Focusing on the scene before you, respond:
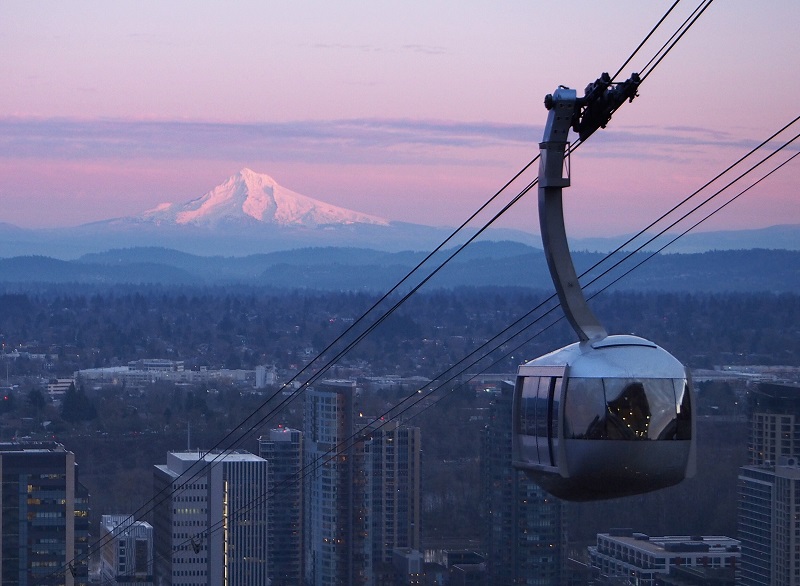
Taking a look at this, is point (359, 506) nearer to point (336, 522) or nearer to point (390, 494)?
point (336, 522)

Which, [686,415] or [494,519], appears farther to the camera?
[494,519]

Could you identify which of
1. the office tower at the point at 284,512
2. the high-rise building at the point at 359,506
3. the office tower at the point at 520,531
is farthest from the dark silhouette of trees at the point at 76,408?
the office tower at the point at 520,531

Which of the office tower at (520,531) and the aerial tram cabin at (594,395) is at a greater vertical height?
the aerial tram cabin at (594,395)

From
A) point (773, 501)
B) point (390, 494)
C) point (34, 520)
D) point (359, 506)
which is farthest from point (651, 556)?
point (34, 520)

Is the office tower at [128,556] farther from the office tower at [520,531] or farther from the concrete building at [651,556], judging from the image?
the concrete building at [651,556]

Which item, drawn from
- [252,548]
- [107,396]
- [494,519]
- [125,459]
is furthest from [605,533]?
[107,396]

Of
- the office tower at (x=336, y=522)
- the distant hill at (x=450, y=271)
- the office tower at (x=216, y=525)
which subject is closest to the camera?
the office tower at (x=216, y=525)

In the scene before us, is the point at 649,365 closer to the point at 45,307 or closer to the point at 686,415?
the point at 686,415

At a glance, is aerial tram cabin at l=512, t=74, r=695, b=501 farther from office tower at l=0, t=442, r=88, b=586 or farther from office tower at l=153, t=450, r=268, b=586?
office tower at l=153, t=450, r=268, b=586
